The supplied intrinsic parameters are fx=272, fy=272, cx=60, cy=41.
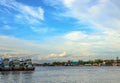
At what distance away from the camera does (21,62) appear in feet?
461

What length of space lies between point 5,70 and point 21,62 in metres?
12.3

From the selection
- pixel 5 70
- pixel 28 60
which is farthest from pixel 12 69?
pixel 28 60

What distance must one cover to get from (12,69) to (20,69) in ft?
13.9

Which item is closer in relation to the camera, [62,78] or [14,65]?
[62,78]

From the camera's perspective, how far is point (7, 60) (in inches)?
5271

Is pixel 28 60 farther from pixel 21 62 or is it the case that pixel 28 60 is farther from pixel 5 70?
pixel 5 70

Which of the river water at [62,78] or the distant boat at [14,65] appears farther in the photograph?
the distant boat at [14,65]

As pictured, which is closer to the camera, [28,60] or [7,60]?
[7,60]

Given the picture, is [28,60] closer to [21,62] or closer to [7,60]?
[21,62]

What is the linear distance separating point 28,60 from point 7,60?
14.5m

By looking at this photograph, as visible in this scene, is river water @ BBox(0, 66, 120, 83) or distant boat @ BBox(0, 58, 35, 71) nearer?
river water @ BBox(0, 66, 120, 83)

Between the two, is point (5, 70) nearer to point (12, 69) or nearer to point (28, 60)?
point (12, 69)

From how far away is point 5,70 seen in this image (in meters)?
130

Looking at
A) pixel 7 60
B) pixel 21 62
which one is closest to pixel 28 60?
pixel 21 62
